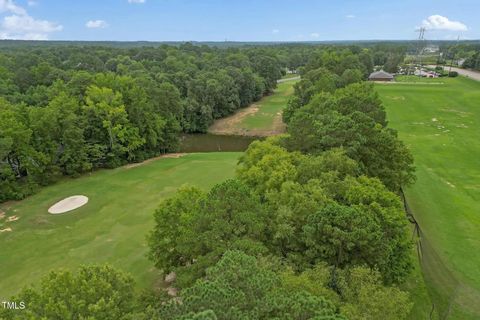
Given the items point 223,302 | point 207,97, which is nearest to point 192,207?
point 223,302

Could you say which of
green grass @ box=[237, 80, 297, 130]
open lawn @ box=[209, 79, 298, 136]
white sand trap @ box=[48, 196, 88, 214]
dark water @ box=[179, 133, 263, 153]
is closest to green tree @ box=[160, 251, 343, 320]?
white sand trap @ box=[48, 196, 88, 214]

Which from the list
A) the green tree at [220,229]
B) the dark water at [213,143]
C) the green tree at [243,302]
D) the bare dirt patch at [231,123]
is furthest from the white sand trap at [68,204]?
the bare dirt patch at [231,123]

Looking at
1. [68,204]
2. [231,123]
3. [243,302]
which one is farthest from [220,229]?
[231,123]

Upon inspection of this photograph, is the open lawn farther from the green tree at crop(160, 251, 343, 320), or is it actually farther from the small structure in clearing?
the green tree at crop(160, 251, 343, 320)

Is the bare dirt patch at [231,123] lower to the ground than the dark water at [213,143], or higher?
higher

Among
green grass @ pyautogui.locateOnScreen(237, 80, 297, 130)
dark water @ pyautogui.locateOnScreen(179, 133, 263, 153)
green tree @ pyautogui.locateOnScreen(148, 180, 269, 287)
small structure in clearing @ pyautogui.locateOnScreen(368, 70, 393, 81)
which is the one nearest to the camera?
green tree @ pyautogui.locateOnScreen(148, 180, 269, 287)

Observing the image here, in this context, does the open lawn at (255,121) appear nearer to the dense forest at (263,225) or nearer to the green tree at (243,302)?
the dense forest at (263,225)
